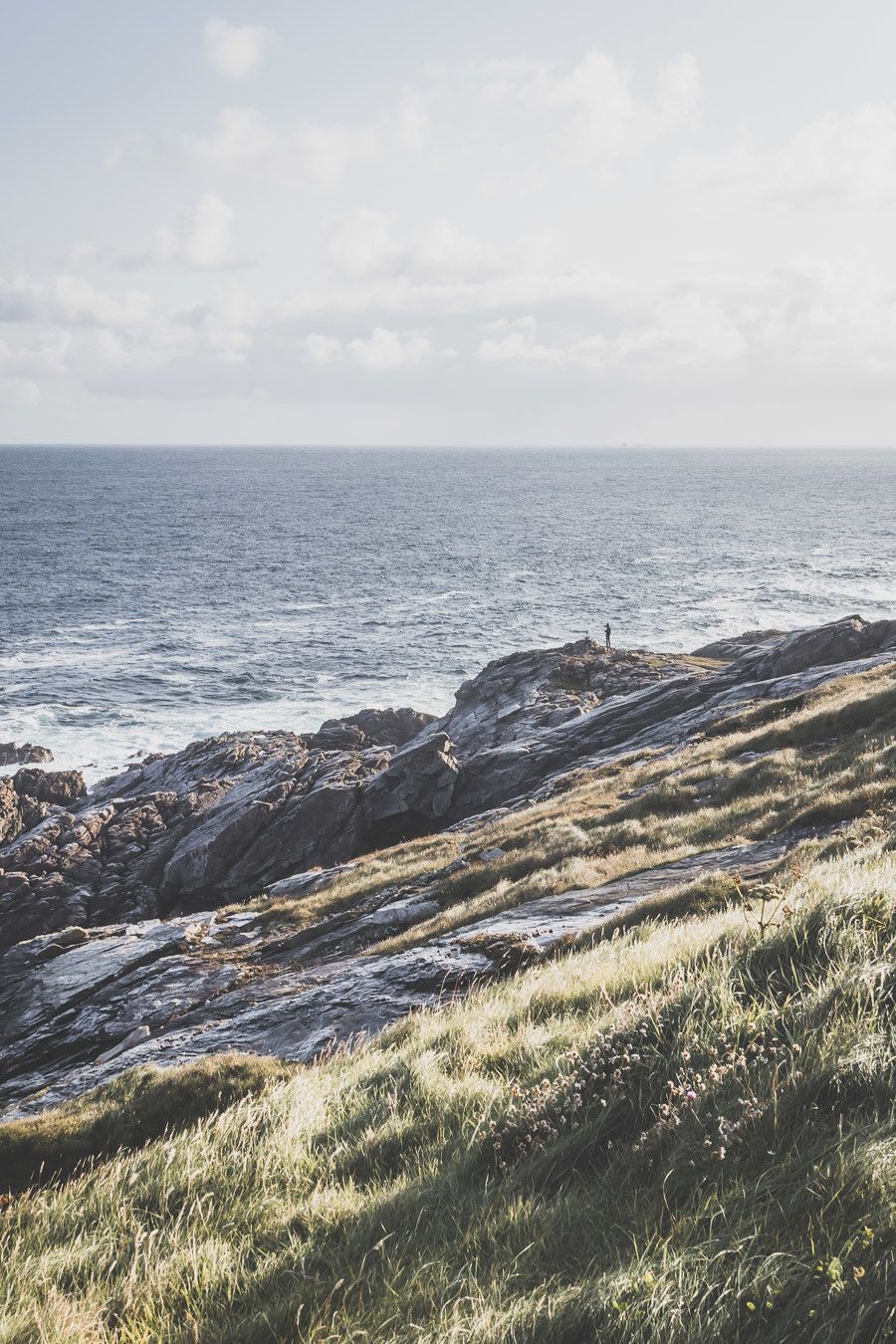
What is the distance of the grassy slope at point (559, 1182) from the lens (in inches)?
127

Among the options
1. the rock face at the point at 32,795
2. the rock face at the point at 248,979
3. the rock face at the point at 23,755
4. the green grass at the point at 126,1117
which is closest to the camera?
the green grass at the point at 126,1117

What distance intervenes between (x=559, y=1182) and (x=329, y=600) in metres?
87.9

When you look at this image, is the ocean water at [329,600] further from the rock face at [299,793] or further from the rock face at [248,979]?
the rock face at [248,979]

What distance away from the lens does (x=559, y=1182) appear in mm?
4410

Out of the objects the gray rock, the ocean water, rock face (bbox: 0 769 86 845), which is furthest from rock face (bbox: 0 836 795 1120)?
the ocean water

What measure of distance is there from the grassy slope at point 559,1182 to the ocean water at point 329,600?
46690 millimetres

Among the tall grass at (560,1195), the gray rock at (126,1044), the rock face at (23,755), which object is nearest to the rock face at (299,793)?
the rock face at (23,755)

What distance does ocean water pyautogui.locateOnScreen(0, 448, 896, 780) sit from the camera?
194 ft

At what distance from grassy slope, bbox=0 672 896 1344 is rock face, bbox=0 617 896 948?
24.8m

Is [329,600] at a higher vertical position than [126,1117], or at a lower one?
higher

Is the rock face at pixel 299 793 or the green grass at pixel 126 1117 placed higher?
the green grass at pixel 126 1117

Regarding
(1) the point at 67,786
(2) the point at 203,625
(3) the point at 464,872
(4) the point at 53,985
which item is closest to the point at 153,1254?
(3) the point at 464,872

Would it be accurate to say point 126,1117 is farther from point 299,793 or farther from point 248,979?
point 299,793

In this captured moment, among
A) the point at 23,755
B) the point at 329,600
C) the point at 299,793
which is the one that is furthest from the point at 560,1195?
the point at 329,600
